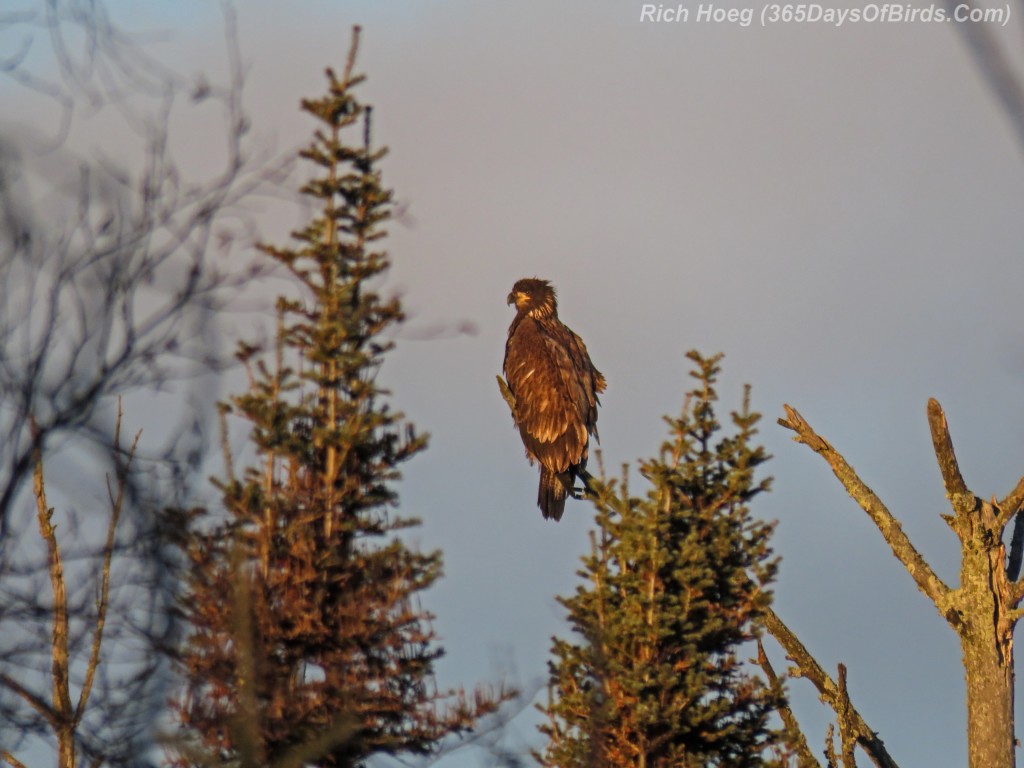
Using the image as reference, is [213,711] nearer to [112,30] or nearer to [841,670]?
[112,30]

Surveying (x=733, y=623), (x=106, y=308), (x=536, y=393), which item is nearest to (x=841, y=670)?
(x=733, y=623)

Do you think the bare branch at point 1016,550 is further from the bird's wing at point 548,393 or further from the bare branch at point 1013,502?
the bird's wing at point 548,393

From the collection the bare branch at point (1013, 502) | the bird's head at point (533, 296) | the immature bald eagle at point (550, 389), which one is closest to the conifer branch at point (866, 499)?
the bare branch at point (1013, 502)

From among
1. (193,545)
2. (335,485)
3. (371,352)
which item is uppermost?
(371,352)

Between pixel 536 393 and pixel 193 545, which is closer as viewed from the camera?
pixel 193 545

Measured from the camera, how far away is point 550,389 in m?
14.4

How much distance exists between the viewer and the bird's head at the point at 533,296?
50.1ft

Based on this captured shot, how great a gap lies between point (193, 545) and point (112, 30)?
2.83 m

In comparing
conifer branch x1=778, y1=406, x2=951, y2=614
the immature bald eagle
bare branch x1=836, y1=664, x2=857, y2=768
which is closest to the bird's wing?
the immature bald eagle

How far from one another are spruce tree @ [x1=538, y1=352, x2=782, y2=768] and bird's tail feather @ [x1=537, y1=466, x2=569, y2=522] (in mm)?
890

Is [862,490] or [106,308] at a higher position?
[862,490]

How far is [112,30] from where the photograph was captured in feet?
20.5

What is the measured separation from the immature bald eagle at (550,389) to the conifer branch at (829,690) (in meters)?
2.32

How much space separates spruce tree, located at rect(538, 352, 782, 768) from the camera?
39.3ft
